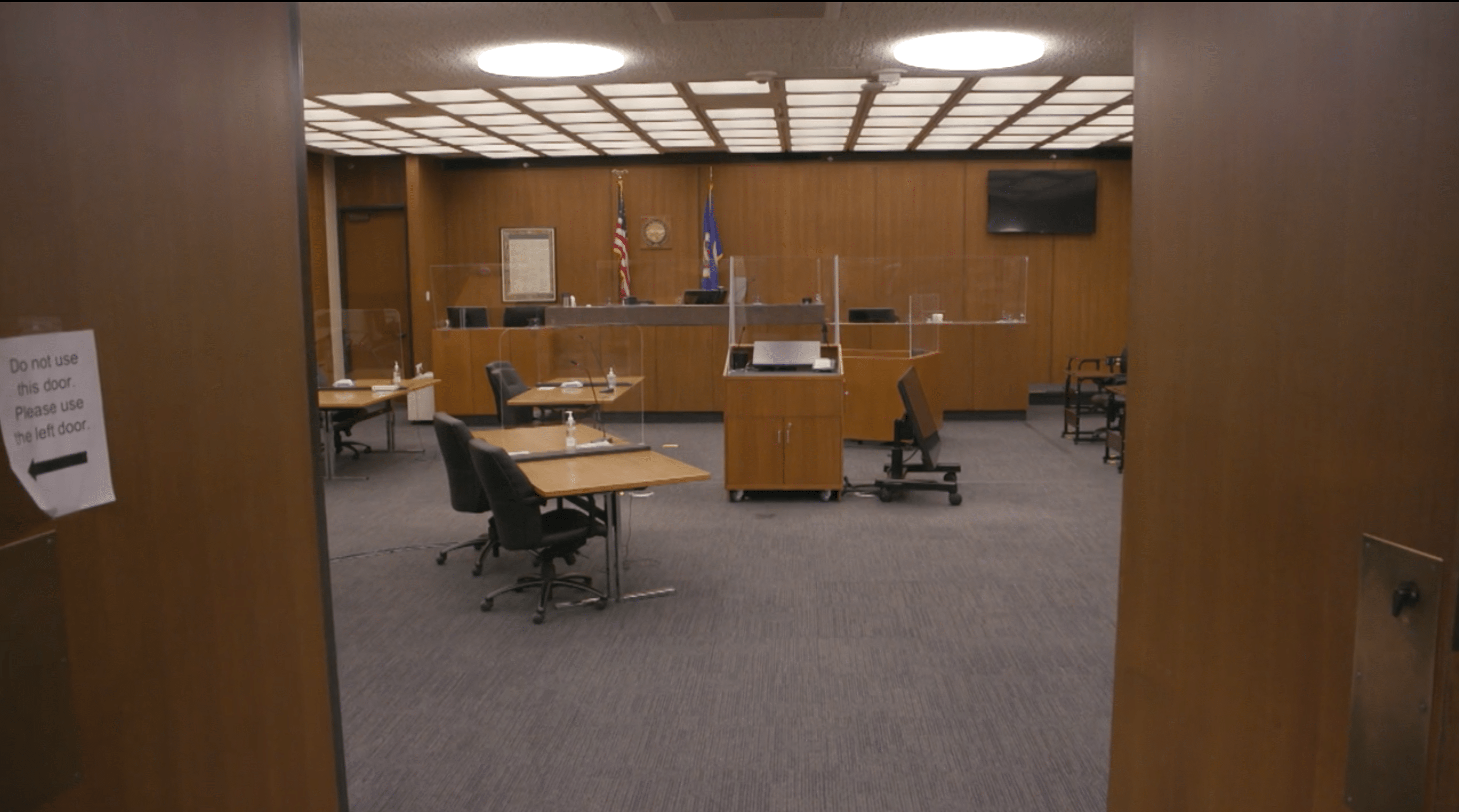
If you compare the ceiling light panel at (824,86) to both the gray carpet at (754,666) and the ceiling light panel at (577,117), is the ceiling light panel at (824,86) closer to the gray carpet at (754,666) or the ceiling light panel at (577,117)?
the ceiling light panel at (577,117)

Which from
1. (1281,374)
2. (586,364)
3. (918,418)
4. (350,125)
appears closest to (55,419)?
(1281,374)

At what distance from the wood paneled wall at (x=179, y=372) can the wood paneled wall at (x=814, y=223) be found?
10764mm

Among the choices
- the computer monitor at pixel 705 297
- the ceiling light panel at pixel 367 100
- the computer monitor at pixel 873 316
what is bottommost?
the computer monitor at pixel 873 316

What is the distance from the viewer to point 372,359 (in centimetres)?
1212

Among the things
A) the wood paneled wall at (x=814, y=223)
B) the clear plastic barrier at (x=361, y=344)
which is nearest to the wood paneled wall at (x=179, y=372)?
the clear plastic barrier at (x=361, y=344)

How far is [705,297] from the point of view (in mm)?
Answer: 11477

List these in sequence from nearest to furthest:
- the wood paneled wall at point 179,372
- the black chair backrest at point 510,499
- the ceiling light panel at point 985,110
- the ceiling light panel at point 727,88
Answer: the wood paneled wall at point 179,372 → the black chair backrest at point 510,499 → the ceiling light panel at point 727,88 → the ceiling light panel at point 985,110

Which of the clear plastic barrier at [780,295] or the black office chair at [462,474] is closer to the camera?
the black office chair at [462,474]

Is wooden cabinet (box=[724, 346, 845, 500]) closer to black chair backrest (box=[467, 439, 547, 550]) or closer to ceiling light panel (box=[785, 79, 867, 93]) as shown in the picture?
ceiling light panel (box=[785, 79, 867, 93])

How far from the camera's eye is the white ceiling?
13.9ft

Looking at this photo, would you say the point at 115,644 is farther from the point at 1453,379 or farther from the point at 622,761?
the point at 622,761

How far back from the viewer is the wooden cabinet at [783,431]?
7.09 m

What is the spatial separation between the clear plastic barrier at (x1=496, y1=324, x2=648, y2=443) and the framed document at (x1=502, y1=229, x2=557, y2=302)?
189cm

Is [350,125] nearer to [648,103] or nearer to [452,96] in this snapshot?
[452,96]
